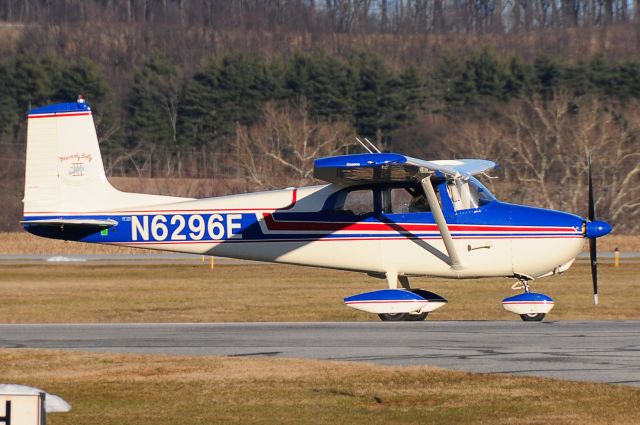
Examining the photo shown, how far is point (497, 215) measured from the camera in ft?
56.5

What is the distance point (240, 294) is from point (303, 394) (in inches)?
706

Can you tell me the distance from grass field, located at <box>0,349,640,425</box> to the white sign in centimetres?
327

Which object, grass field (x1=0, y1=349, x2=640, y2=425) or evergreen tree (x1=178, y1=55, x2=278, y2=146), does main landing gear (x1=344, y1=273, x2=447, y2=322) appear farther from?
evergreen tree (x1=178, y1=55, x2=278, y2=146)

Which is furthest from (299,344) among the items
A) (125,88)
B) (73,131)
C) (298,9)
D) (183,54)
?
(298,9)

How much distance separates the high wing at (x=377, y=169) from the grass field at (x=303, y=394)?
3454 mm

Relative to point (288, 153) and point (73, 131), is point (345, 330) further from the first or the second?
point (288, 153)

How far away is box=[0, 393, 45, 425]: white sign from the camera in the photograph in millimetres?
6551

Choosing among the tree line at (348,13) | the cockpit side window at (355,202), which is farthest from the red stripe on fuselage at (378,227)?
the tree line at (348,13)

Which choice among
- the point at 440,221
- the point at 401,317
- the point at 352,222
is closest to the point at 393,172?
the point at 440,221

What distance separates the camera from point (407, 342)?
47.1 ft

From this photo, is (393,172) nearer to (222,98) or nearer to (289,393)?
(289,393)

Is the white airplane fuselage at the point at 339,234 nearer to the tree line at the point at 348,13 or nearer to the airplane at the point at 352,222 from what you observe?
the airplane at the point at 352,222

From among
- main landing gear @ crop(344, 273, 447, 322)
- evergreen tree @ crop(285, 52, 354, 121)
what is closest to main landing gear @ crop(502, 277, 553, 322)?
main landing gear @ crop(344, 273, 447, 322)

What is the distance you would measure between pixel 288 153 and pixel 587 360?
195 ft
